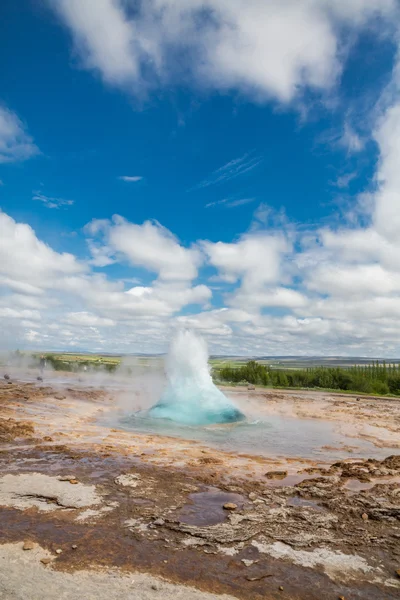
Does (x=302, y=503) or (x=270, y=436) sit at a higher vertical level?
(x=302, y=503)

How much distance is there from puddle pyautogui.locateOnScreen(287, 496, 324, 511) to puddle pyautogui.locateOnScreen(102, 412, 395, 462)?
4625 millimetres

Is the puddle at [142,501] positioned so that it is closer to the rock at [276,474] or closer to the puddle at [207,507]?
the puddle at [207,507]

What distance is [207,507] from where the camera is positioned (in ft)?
22.2

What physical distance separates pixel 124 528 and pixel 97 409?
58.1ft

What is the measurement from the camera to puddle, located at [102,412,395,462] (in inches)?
504

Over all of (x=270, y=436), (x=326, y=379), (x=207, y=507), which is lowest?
(x=270, y=436)

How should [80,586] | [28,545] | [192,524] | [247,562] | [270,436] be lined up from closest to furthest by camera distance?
[80,586] → [247,562] → [28,545] → [192,524] → [270,436]

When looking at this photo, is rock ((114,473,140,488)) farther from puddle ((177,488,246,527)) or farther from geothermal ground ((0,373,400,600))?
puddle ((177,488,246,527))

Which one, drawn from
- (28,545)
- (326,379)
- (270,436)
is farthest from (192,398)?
(326,379)

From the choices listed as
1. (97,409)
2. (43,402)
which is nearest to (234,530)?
(97,409)

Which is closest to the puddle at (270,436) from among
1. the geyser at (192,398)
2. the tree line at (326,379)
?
the geyser at (192,398)

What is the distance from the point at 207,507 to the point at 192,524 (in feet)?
2.87

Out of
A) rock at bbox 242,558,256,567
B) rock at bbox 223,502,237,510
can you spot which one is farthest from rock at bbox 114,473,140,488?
rock at bbox 242,558,256,567

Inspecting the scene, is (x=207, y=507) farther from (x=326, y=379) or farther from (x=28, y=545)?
(x=326, y=379)
